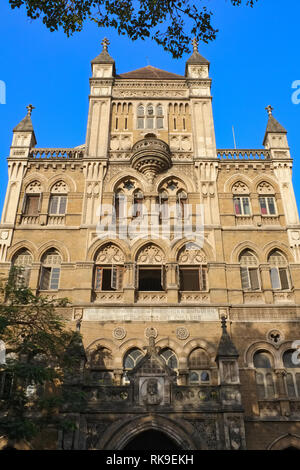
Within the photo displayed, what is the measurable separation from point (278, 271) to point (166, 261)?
18.5 ft

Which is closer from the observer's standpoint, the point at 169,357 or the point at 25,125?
the point at 169,357

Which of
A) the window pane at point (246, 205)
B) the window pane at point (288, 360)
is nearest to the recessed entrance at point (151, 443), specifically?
the window pane at point (288, 360)

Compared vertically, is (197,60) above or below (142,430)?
above

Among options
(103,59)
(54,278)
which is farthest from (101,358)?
(103,59)

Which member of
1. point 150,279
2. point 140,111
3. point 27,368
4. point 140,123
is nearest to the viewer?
point 27,368

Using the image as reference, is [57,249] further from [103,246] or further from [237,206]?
[237,206]

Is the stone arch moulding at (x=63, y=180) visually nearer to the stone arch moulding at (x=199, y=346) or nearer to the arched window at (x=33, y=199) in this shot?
the arched window at (x=33, y=199)

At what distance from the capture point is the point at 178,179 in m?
24.6

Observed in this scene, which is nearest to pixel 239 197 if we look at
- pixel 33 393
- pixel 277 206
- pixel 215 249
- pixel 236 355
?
pixel 277 206

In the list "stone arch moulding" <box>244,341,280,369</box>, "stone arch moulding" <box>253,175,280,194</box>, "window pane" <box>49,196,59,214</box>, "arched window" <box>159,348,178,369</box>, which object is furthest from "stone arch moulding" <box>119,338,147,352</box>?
"stone arch moulding" <box>253,175,280,194</box>

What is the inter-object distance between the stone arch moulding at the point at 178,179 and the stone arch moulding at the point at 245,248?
405 centimetres

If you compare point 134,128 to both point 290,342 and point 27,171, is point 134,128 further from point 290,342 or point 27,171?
point 290,342

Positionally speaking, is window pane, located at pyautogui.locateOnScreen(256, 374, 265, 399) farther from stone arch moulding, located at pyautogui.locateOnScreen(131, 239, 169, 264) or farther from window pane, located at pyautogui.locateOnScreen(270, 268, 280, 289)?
stone arch moulding, located at pyautogui.locateOnScreen(131, 239, 169, 264)
